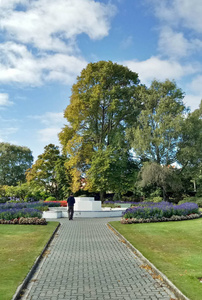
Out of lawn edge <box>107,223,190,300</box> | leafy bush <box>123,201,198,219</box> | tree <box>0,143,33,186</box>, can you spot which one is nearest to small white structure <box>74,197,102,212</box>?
leafy bush <box>123,201,198,219</box>

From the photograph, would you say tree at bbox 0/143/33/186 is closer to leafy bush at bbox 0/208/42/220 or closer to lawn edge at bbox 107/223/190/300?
leafy bush at bbox 0/208/42/220

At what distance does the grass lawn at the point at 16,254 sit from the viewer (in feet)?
22.5

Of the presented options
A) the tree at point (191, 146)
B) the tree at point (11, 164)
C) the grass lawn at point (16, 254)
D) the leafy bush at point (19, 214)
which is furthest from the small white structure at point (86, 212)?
the tree at point (11, 164)

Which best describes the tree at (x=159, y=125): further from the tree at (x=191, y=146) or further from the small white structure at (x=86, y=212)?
the small white structure at (x=86, y=212)

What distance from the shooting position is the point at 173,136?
111ft

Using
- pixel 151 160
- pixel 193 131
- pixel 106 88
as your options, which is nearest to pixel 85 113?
pixel 106 88

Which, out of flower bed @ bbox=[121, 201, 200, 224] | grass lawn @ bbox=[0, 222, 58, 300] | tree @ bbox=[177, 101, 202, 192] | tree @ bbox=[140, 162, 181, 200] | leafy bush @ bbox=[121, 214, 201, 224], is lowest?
grass lawn @ bbox=[0, 222, 58, 300]

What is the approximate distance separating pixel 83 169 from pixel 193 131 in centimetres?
1452

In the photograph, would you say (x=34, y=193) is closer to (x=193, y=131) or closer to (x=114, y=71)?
(x=114, y=71)

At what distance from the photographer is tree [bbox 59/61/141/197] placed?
120 ft

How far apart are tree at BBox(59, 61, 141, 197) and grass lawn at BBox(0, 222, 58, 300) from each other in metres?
21.3

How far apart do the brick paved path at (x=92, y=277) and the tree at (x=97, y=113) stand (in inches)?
985

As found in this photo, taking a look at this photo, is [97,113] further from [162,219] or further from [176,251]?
[176,251]

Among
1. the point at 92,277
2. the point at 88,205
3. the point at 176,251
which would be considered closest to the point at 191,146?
the point at 88,205
